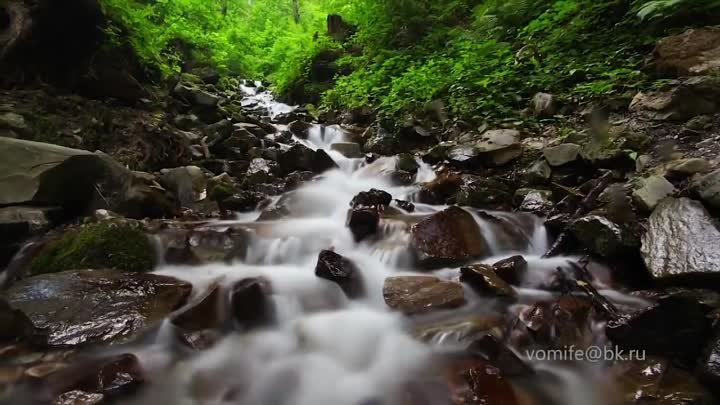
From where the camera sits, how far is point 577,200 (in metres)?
4.29

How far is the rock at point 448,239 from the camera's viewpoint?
13.1 ft

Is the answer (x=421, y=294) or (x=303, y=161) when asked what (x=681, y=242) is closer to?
(x=421, y=294)

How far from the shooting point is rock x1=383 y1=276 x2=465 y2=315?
3.31 m

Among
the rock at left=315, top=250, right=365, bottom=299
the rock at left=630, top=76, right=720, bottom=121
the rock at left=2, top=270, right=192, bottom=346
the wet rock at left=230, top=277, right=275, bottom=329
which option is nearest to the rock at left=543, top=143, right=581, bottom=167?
the rock at left=630, top=76, right=720, bottom=121

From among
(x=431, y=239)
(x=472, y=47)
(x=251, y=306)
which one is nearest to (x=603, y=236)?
(x=431, y=239)

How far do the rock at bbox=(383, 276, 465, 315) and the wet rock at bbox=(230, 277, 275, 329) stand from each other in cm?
108

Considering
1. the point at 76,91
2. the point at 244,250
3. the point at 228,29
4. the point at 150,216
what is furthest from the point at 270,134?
the point at 228,29

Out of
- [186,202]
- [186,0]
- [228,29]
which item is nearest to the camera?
[186,202]

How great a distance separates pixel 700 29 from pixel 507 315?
4787 mm

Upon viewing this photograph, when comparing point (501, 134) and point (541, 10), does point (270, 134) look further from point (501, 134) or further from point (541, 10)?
point (541, 10)

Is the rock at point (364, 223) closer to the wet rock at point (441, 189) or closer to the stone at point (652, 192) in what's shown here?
the wet rock at point (441, 189)

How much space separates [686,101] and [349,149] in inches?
228

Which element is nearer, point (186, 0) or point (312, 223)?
point (312, 223)

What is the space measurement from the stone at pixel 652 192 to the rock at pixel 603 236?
37 centimetres
